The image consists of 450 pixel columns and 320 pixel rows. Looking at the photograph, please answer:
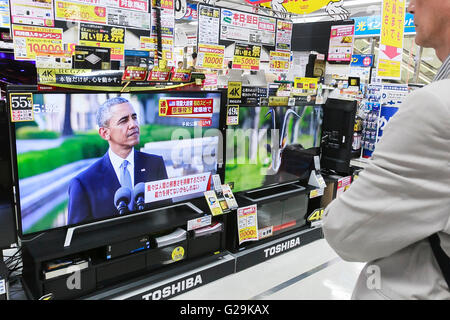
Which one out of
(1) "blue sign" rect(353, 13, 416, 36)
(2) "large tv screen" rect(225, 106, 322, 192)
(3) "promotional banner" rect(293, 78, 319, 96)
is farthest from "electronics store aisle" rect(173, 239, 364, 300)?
(1) "blue sign" rect(353, 13, 416, 36)

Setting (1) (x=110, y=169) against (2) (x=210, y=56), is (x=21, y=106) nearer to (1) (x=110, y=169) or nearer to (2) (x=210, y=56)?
(1) (x=110, y=169)

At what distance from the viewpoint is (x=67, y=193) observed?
2100 mm

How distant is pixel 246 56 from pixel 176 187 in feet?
5.54

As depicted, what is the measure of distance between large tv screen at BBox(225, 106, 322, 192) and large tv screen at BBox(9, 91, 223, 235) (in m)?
0.20

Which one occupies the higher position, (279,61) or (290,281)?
(279,61)

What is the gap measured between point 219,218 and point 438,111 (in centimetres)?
228

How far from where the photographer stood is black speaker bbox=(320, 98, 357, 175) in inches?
137

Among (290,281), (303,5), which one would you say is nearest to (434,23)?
(290,281)

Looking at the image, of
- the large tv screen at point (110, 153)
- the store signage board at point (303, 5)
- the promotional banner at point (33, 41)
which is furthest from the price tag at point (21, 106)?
the store signage board at point (303, 5)

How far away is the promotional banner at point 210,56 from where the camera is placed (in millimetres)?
3236

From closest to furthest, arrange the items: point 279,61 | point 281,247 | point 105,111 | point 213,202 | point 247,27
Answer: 1. point 105,111
2. point 213,202
3. point 281,247
4. point 247,27
5. point 279,61

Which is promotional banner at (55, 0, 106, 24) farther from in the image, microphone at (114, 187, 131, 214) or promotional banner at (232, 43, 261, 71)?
microphone at (114, 187, 131, 214)

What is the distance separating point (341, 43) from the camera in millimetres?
3740
